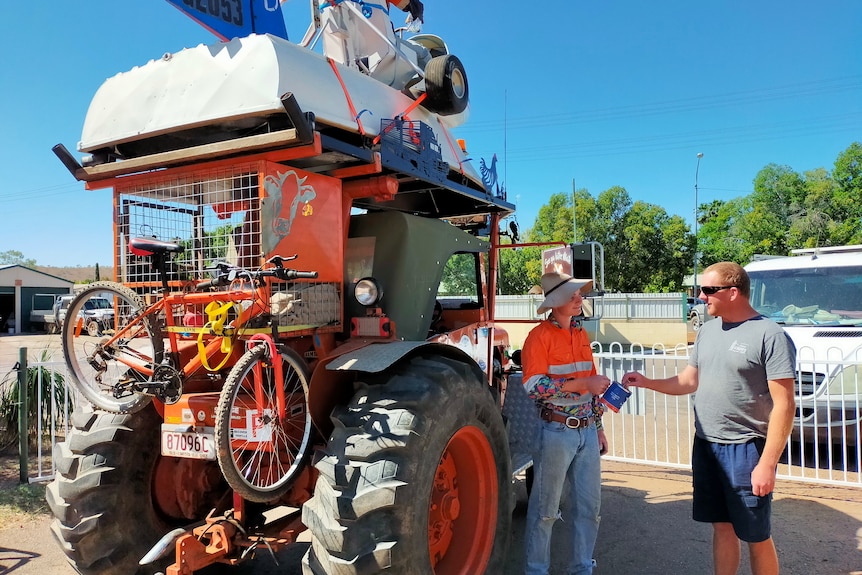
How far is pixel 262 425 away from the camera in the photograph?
2.88 meters

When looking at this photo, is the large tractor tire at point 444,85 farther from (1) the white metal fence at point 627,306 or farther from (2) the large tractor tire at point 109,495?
(1) the white metal fence at point 627,306

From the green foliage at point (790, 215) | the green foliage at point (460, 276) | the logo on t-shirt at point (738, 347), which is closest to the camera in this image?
the logo on t-shirt at point (738, 347)

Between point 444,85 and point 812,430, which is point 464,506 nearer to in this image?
point 444,85

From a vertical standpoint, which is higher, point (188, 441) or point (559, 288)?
point (559, 288)

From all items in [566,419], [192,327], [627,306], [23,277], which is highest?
[23,277]

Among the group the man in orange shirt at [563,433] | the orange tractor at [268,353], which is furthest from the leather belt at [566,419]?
the orange tractor at [268,353]

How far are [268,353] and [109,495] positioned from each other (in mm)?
1537

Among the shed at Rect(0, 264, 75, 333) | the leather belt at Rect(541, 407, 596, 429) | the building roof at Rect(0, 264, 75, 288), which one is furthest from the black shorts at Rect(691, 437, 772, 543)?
the building roof at Rect(0, 264, 75, 288)

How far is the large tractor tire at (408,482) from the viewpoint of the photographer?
2566 mm

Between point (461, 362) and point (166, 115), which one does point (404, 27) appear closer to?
point (166, 115)

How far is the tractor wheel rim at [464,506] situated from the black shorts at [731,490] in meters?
1.25

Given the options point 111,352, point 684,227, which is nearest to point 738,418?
point 111,352

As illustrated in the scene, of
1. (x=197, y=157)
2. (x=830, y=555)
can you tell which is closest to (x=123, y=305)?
(x=197, y=157)

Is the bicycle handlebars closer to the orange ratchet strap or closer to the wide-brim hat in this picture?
the orange ratchet strap
